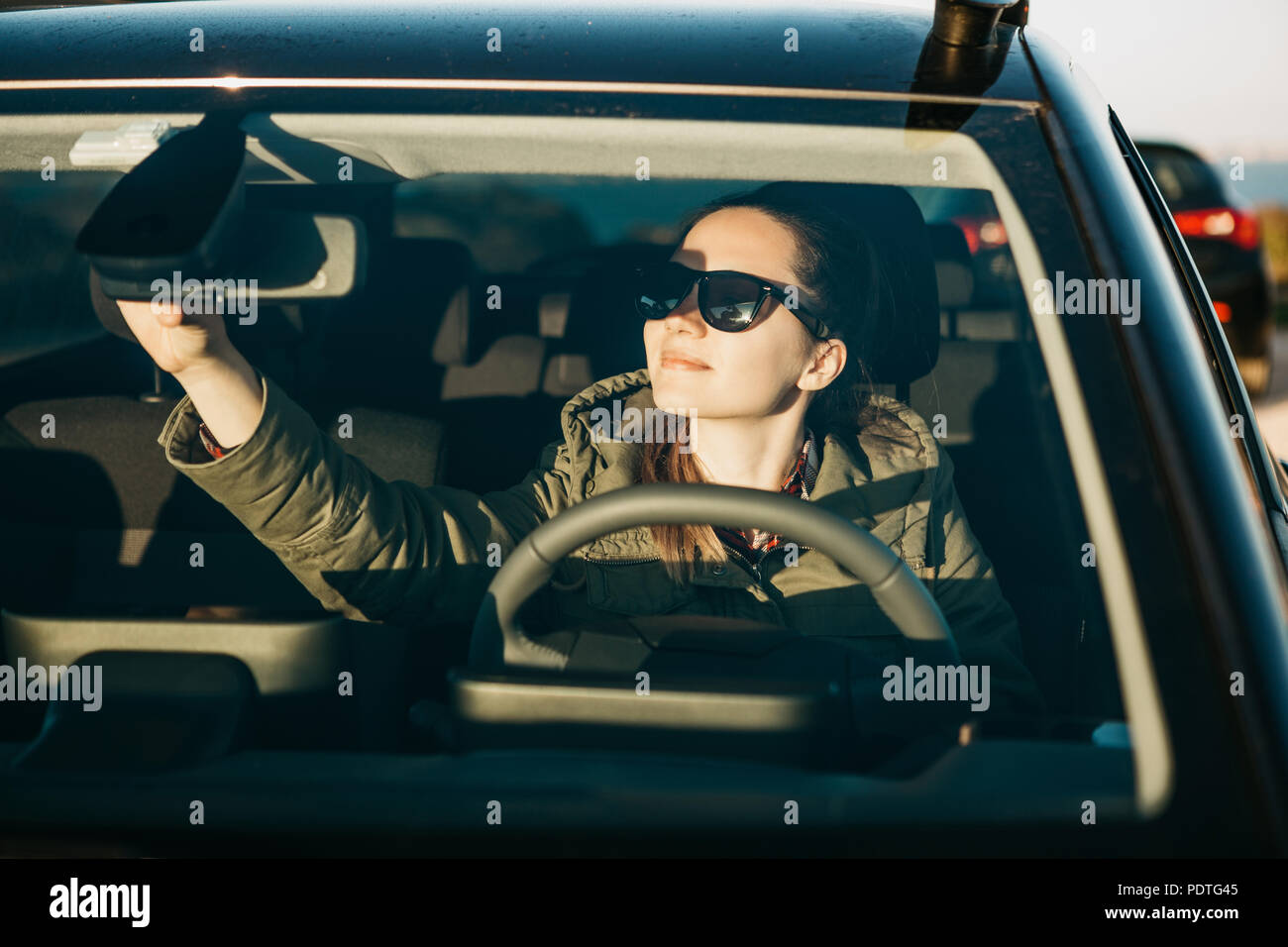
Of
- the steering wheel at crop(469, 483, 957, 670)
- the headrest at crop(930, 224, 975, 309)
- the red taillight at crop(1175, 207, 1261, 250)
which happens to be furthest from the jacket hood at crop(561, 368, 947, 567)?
the red taillight at crop(1175, 207, 1261, 250)

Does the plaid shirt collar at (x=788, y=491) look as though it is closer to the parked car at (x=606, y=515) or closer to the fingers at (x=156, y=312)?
the parked car at (x=606, y=515)

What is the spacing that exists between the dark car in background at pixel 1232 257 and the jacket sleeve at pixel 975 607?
7.36m

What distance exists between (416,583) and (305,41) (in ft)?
2.21

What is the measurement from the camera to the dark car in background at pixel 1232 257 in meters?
8.27

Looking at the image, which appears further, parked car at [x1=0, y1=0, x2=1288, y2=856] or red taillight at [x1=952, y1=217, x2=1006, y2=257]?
red taillight at [x1=952, y1=217, x2=1006, y2=257]

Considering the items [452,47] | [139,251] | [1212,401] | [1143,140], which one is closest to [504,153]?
[452,47]

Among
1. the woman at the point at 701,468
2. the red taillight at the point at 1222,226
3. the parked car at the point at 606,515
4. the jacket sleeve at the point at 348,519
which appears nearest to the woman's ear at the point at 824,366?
the woman at the point at 701,468

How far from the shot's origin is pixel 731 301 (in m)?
1.63

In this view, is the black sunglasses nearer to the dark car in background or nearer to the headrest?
the headrest

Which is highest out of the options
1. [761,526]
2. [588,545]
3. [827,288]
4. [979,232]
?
[979,232]

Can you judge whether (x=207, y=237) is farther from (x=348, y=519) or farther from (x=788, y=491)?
(x=788, y=491)

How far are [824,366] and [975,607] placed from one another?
18.6 inches

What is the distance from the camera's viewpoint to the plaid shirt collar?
1628 millimetres

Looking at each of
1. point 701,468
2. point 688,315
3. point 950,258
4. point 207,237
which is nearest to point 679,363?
point 688,315
